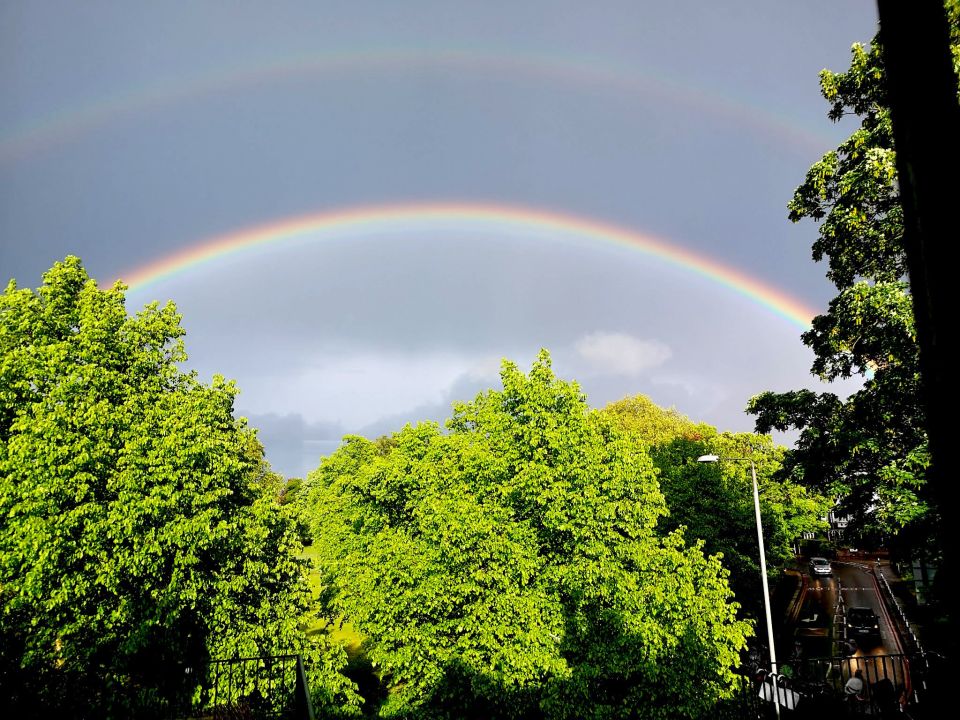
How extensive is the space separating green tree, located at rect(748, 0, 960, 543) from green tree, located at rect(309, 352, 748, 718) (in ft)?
15.2

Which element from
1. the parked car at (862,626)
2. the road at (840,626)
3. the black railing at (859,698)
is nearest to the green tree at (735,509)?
the road at (840,626)

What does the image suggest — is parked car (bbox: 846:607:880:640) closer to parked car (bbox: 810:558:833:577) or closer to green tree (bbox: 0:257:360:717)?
parked car (bbox: 810:558:833:577)

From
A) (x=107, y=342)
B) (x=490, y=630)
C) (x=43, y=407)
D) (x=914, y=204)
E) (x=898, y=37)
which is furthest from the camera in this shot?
(x=107, y=342)

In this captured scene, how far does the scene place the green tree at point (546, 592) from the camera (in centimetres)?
1430

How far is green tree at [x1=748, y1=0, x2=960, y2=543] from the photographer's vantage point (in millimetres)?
11953

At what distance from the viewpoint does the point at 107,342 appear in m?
17.8

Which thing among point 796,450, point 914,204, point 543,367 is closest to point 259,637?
point 543,367

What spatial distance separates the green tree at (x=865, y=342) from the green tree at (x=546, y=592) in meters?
4.64

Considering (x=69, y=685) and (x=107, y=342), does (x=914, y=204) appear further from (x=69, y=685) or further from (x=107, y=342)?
(x=107, y=342)

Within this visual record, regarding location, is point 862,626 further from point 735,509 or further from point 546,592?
point 546,592

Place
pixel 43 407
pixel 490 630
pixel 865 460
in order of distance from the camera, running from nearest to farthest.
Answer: pixel 865 460
pixel 490 630
pixel 43 407

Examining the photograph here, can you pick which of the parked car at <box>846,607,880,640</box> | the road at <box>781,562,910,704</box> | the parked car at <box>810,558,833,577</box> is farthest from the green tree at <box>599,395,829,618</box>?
the parked car at <box>810,558,833,577</box>

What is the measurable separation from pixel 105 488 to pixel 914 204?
19.0 metres

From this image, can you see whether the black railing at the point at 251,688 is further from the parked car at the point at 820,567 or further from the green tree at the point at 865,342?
the parked car at the point at 820,567
